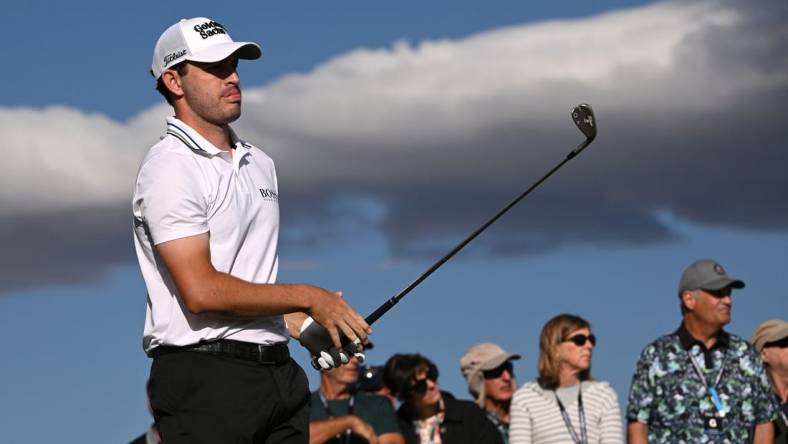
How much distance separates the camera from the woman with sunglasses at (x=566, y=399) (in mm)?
9312

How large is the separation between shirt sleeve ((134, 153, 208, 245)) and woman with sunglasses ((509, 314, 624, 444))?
5.31 m

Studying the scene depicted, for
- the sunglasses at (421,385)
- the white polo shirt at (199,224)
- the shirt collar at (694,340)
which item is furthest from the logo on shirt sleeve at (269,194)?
the sunglasses at (421,385)

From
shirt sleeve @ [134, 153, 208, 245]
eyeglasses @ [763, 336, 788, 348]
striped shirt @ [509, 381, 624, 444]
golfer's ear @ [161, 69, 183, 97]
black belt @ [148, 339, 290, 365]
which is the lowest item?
black belt @ [148, 339, 290, 365]

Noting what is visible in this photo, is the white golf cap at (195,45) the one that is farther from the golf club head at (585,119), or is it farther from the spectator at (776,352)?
the spectator at (776,352)

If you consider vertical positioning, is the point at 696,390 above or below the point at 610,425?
above

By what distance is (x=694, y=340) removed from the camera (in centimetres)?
892

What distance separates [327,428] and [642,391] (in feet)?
7.21

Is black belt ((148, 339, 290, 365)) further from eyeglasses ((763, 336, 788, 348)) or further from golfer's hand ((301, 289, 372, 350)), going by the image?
eyeglasses ((763, 336, 788, 348))

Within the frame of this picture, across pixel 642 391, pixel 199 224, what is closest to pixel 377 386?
pixel 642 391

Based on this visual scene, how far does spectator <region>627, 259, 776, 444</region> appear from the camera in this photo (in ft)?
28.5

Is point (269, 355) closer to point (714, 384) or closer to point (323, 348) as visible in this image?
point (323, 348)

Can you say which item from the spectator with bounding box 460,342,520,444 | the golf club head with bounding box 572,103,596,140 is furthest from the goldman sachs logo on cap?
the spectator with bounding box 460,342,520,444

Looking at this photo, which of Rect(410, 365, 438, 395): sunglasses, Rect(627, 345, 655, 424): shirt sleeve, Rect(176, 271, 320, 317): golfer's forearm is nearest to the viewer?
Rect(176, 271, 320, 317): golfer's forearm

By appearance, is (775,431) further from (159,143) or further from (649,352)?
(159,143)
